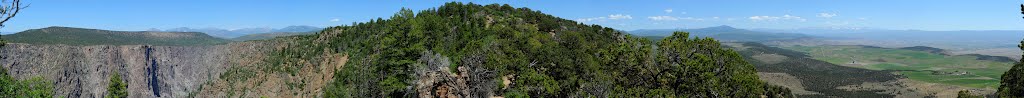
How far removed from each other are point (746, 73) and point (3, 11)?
2391 centimetres

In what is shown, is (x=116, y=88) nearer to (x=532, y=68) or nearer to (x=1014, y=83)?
(x=532, y=68)

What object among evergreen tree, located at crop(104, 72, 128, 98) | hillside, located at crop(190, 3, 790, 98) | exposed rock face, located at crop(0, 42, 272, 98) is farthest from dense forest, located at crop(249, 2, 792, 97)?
exposed rock face, located at crop(0, 42, 272, 98)

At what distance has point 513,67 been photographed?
38000mm

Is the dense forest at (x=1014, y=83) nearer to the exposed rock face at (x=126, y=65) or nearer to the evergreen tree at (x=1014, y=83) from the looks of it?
the evergreen tree at (x=1014, y=83)

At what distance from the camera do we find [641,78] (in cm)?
2619

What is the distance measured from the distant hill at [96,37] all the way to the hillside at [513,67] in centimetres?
5755

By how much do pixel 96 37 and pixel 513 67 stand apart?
12739 centimetres

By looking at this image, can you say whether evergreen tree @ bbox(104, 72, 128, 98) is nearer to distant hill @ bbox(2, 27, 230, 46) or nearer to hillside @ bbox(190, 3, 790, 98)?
hillside @ bbox(190, 3, 790, 98)

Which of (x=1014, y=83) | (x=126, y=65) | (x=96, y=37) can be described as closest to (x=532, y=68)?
(x=1014, y=83)

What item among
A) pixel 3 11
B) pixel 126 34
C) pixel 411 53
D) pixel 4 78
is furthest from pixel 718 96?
pixel 126 34

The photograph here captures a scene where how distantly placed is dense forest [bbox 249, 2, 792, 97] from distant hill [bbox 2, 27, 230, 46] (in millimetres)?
67312

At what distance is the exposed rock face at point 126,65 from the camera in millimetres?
95375

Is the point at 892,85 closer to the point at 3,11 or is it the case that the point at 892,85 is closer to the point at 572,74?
the point at 572,74

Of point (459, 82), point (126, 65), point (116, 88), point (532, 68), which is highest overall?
point (532, 68)
